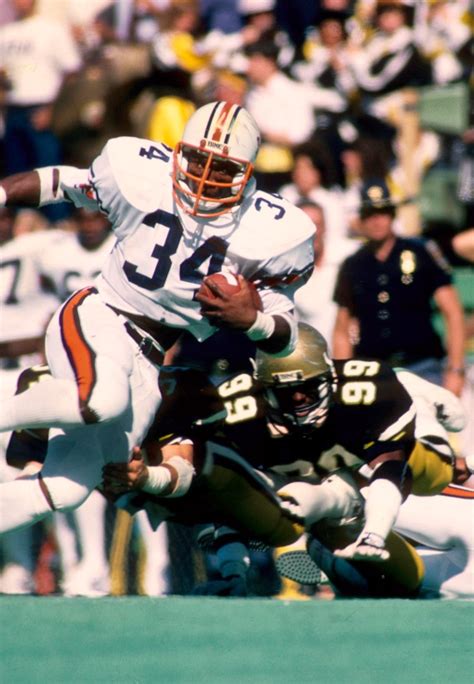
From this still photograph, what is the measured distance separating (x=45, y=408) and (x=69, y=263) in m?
2.28

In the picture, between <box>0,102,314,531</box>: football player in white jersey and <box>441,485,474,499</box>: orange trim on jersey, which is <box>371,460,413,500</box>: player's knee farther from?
<box>0,102,314,531</box>: football player in white jersey

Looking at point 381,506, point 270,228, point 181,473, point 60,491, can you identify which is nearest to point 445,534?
point 381,506

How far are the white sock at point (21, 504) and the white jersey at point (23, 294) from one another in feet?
7.13

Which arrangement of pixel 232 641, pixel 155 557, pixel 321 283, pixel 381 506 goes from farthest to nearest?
1. pixel 321 283
2. pixel 155 557
3. pixel 381 506
4. pixel 232 641

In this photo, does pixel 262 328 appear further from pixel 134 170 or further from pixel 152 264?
pixel 134 170

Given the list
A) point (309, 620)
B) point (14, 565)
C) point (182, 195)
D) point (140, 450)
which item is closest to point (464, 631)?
point (309, 620)

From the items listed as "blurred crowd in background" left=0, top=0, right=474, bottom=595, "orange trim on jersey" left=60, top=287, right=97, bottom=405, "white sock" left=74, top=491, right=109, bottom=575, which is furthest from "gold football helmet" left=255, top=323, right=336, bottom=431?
"blurred crowd in background" left=0, top=0, right=474, bottom=595

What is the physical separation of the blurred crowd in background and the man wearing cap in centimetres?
59

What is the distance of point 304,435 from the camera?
4.02 metres

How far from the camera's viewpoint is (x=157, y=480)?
3.67 metres

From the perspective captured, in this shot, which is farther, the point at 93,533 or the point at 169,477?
the point at 93,533

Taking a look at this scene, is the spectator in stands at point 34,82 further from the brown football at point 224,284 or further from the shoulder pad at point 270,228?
the brown football at point 224,284

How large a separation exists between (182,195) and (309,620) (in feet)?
3.98

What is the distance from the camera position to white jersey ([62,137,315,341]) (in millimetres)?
3598
